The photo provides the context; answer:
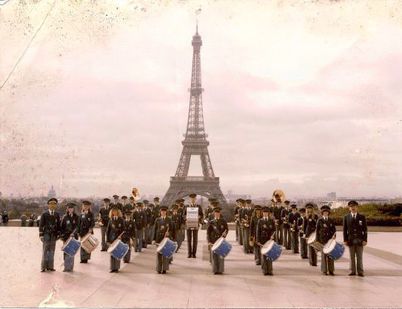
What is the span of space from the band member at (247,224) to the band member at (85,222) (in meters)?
5.95

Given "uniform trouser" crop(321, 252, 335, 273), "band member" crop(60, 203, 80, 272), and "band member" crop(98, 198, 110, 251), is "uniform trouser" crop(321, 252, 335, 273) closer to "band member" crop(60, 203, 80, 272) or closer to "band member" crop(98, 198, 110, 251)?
"band member" crop(60, 203, 80, 272)

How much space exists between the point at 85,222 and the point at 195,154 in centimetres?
4721

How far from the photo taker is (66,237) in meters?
13.7

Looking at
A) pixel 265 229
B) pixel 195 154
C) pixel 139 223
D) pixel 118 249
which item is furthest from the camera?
pixel 195 154

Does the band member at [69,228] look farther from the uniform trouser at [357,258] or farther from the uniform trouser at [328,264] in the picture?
the uniform trouser at [357,258]

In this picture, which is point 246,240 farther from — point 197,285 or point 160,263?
point 197,285

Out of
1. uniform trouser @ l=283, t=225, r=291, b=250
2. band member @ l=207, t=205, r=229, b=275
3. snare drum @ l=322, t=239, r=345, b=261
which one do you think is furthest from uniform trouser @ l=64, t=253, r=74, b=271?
uniform trouser @ l=283, t=225, r=291, b=250

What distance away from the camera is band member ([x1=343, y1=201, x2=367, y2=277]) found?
1318 centimetres

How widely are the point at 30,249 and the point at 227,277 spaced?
8.95 meters

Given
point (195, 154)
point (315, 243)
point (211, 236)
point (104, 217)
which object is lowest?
point (315, 243)

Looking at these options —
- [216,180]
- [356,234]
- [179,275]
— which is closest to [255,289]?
[179,275]

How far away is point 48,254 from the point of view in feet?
43.8

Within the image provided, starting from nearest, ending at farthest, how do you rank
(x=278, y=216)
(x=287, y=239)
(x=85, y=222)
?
(x=85, y=222)
(x=278, y=216)
(x=287, y=239)

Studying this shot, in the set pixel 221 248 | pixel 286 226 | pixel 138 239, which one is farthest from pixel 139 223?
pixel 221 248
